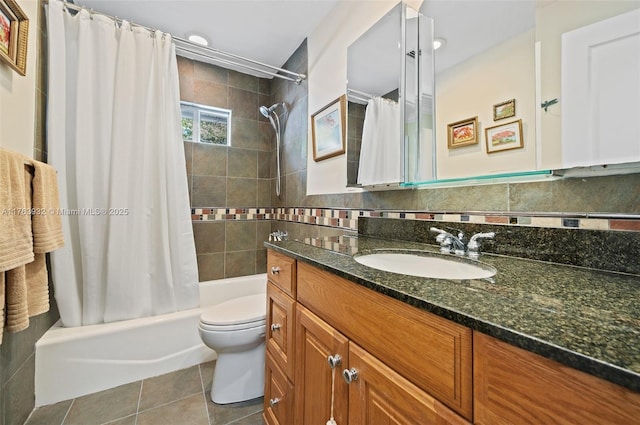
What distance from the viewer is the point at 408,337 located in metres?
0.51

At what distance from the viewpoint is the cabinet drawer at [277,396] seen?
949 mm

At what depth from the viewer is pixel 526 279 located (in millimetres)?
585

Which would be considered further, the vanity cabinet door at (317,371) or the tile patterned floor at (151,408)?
the tile patterned floor at (151,408)

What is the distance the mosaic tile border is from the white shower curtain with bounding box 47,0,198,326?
537 millimetres

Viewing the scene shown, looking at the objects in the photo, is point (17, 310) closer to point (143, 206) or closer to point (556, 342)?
point (143, 206)

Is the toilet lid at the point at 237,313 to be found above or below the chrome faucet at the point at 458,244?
below

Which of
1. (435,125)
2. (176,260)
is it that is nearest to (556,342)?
(435,125)

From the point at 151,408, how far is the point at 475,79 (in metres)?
2.13

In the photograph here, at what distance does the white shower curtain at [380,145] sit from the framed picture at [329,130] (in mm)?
200

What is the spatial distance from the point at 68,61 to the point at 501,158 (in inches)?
94.9

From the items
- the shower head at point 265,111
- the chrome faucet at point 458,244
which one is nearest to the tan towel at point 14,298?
the chrome faucet at point 458,244

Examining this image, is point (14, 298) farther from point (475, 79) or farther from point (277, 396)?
point (475, 79)

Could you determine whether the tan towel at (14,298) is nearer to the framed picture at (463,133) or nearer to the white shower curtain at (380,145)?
the white shower curtain at (380,145)

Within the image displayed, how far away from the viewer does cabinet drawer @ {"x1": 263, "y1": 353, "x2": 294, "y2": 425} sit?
949 mm
